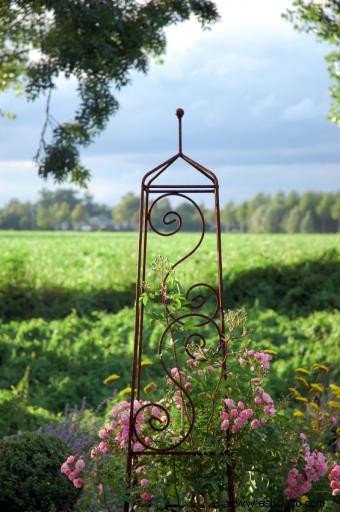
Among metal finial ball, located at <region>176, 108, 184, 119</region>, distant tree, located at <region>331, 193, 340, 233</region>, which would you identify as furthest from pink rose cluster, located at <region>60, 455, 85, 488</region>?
distant tree, located at <region>331, 193, 340, 233</region>

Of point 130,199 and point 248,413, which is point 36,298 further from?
point 130,199

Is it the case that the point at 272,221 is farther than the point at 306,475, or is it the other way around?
the point at 272,221

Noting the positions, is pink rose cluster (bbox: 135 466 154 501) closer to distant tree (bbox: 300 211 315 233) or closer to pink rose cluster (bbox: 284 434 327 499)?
pink rose cluster (bbox: 284 434 327 499)

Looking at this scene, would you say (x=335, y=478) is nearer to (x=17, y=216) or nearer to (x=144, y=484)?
(x=144, y=484)

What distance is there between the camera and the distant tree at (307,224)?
2514 inches

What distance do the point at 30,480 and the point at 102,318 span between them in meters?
6.78

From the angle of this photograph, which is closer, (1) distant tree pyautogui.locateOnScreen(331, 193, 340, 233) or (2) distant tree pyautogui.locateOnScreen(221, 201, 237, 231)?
(1) distant tree pyautogui.locateOnScreen(331, 193, 340, 233)

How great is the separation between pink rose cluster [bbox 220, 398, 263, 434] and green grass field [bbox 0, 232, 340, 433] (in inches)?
Result: 124

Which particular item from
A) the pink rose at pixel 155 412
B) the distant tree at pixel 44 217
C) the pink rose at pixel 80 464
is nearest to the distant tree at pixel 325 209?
the distant tree at pixel 44 217

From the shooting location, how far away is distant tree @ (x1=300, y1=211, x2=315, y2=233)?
209 ft

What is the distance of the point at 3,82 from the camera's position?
1304 centimetres

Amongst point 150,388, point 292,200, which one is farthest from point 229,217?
point 150,388

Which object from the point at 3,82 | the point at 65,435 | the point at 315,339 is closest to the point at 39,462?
the point at 65,435

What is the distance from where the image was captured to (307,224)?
64000mm
